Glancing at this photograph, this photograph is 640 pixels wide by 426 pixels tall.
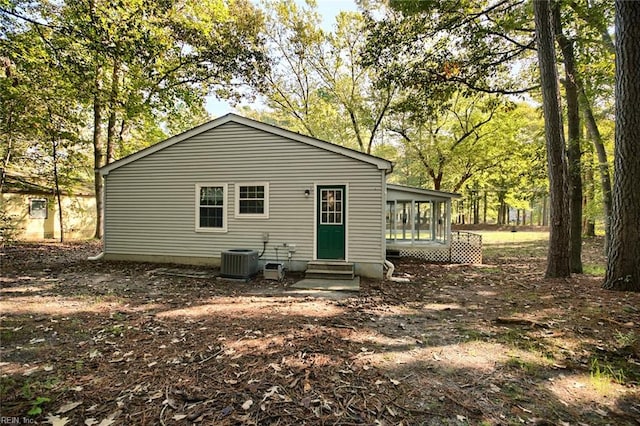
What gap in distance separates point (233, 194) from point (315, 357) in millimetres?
6565

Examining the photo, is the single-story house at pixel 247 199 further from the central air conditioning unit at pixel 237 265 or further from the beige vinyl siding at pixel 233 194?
the central air conditioning unit at pixel 237 265

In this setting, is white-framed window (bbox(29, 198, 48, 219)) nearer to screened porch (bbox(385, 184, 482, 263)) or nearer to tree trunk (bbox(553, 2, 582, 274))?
screened porch (bbox(385, 184, 482, 263))

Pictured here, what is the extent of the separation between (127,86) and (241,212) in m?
8.59

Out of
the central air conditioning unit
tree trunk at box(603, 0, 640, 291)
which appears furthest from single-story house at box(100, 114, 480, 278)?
tree trunk at box(603, 0, 640, 291)

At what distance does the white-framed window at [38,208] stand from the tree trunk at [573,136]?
22.9 metres

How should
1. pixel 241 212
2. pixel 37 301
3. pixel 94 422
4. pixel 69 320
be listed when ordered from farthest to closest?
pixel 241 212
pixel 37 301
pixel 69 320
pixel 94 422

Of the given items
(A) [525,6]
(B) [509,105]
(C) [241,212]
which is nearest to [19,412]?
(C) [241,212]

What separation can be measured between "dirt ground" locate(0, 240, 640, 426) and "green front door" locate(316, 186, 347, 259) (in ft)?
7.01

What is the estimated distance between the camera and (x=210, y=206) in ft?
30.9

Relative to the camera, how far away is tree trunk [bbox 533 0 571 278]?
23.9 feet

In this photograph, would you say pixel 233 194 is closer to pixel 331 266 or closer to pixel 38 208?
pixel 331 266

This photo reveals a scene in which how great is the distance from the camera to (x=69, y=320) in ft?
15.1

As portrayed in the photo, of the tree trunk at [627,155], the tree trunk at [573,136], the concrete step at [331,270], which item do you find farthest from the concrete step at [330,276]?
the tree trunk at [573,136]

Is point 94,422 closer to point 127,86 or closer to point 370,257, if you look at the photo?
point 370,257
